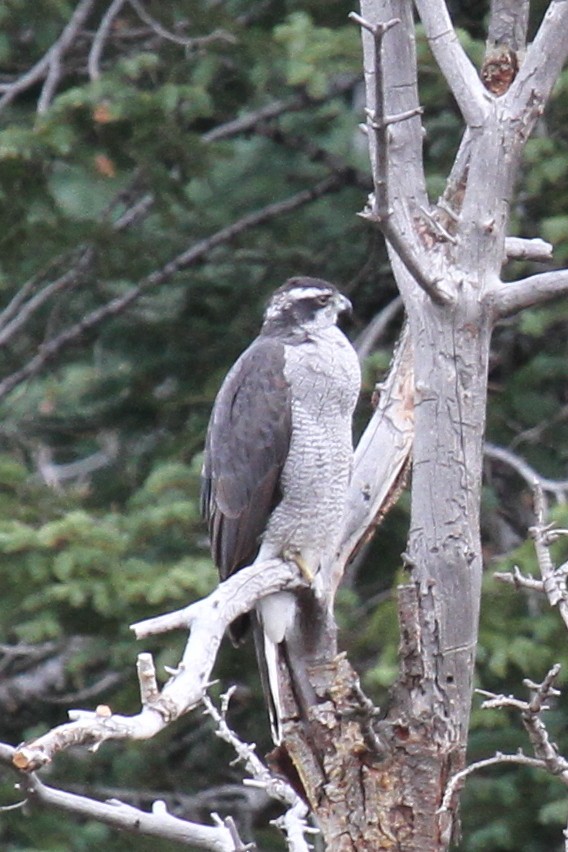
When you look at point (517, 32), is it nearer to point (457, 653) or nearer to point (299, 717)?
point (457, 653)

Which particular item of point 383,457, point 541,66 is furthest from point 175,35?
point 541,66

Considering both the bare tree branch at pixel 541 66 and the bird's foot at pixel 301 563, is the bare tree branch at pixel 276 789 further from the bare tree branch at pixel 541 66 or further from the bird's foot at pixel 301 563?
the bare tree branch at pixel 541 66

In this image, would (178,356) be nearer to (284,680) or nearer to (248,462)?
(248,462)

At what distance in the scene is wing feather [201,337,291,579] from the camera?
4.25 meters

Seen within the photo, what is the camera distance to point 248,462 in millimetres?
4258

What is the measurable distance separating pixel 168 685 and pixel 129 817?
0.85ft

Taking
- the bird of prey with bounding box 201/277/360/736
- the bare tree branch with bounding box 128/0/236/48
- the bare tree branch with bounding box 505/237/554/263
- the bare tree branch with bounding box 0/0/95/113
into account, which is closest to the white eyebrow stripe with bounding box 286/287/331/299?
the bird of prey with bounding box 201/277/360/736

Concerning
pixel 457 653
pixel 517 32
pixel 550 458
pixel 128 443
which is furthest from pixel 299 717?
pixel 128 443

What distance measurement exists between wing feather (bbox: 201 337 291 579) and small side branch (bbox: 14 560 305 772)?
0.60 metres

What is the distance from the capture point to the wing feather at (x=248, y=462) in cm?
425

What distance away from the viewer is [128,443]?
6.86 metres

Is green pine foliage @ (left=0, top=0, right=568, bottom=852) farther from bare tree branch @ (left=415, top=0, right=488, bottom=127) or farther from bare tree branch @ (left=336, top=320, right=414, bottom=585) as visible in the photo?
bare tree branch @ (left=415, top=0, right=488, bottom=127)

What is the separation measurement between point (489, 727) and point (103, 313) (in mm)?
2532

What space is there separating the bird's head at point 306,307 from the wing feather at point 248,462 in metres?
0.25
